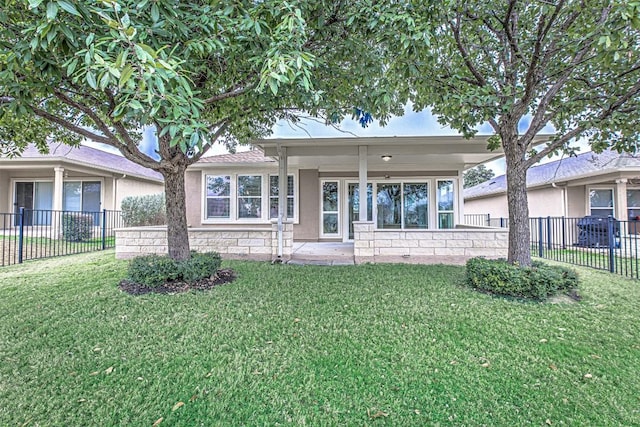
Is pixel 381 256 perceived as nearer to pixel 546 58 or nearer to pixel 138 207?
pixel 546 58

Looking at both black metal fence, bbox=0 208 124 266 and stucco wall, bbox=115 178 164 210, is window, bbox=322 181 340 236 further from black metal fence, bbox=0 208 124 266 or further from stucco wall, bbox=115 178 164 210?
stucco wall, bbox=115 178 164 210

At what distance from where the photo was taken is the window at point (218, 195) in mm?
11469

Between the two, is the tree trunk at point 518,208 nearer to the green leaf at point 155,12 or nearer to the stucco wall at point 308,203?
the green leaf at point 155,12

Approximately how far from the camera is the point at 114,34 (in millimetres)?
1942

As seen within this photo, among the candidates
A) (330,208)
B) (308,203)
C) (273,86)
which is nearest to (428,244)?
(330,208)

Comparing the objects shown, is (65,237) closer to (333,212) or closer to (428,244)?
(333,212)

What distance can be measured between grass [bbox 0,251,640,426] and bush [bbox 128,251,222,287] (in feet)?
1.38

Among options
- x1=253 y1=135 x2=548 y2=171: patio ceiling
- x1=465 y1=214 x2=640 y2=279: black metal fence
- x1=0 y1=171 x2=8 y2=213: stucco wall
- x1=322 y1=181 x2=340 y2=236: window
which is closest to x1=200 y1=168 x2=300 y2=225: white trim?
x1=322 y1=181 x2=340 y2=236: window

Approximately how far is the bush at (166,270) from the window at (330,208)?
6.16 metres

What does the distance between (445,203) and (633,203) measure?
330 inches

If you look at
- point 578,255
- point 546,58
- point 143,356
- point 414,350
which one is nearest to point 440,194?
point 578,255

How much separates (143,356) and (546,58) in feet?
22.8

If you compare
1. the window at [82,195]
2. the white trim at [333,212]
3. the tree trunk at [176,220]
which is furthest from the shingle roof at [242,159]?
the window at [82,195]

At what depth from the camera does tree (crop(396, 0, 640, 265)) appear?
461 cm
